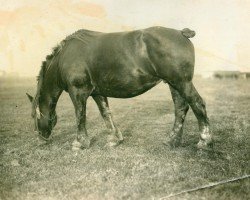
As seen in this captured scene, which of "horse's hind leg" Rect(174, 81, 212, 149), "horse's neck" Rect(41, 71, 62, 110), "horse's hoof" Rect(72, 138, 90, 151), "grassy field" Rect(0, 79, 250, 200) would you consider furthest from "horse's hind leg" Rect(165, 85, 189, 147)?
"horse's neck" Rect(41, 71, 62, 110)

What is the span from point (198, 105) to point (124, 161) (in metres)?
1.67

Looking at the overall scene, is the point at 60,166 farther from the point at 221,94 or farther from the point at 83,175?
the point at 221,94

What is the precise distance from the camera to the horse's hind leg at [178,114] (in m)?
6.61

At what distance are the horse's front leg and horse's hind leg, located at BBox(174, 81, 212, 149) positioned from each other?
1918mm

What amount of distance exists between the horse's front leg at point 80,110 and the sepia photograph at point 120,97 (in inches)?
0.8

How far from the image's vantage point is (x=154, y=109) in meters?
11.0

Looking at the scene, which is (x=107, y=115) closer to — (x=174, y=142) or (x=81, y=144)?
(x=81, y=144)

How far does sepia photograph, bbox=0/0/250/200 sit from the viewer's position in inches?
202

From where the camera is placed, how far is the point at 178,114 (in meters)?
6.69

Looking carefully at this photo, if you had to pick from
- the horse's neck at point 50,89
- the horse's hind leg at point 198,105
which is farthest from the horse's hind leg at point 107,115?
the horse's hind leg at point 198,105

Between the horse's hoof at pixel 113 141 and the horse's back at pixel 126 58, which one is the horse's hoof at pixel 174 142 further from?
the horse's back at pixel 126 58

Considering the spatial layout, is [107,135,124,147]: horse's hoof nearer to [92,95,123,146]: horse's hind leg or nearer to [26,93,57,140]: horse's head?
[92,95,123,146]: horse's hind leg

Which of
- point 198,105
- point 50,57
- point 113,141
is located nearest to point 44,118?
point 50,57

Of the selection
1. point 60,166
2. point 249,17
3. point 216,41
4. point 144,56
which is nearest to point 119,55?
point 144,56
